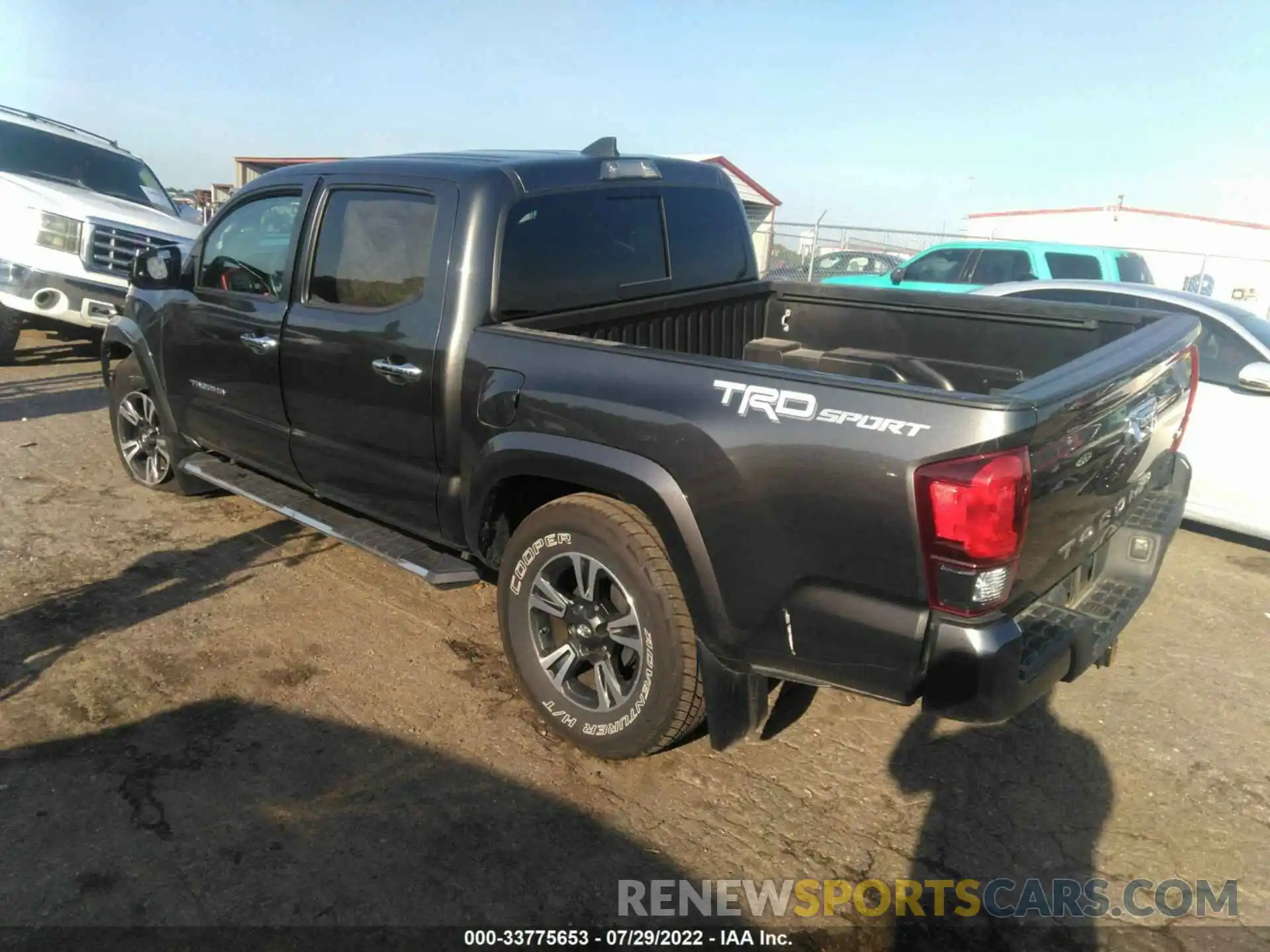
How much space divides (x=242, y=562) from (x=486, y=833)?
2571 mm

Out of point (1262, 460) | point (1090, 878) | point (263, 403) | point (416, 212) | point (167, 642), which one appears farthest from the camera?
point (1262, 460)

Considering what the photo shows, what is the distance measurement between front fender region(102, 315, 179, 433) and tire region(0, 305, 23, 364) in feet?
13.7

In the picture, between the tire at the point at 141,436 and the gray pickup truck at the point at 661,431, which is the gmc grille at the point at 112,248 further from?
the gray pickup truck at the point at 661,431

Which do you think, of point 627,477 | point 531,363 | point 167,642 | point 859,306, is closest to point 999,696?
point 627,477

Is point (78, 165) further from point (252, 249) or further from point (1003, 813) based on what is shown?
point (1003, 813)

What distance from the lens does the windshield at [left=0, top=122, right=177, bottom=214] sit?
29.9ft

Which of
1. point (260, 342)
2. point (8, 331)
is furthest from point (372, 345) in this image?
point (8, 331)

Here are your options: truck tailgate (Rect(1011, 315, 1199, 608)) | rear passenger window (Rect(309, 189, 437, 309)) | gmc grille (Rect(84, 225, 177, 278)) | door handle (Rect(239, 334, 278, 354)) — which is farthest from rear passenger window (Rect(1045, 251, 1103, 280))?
gmc grille (Rect(84, 225, 177, 278))

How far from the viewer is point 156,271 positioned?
472cm

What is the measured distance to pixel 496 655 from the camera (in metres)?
3.90

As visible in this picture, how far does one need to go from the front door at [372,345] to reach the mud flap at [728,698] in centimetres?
136

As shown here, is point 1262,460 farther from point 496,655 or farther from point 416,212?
point 416,212

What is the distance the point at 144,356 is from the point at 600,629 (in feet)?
11.5

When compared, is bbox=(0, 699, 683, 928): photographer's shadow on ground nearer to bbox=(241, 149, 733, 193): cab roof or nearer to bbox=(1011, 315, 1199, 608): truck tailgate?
bbox=(1011, 315, 1199, 608): truck tailgate
